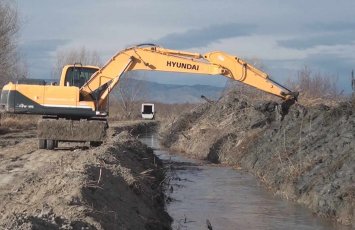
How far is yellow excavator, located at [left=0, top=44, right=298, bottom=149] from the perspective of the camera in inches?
792

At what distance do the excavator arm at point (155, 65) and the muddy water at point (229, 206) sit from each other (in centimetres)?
379

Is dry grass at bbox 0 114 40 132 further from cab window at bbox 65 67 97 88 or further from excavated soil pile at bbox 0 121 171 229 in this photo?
excavated soil pile at bbox 0 121 171 229

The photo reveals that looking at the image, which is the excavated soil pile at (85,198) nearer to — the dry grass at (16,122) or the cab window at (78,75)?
the cab window at (78,75)

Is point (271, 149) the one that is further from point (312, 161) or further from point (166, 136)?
point (166, 136)

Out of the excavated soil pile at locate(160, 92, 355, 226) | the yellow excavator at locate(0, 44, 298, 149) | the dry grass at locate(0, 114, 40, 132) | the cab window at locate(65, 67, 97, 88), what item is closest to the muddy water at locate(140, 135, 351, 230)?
the excavated soil pile at locate(160, 92, 355, 226)

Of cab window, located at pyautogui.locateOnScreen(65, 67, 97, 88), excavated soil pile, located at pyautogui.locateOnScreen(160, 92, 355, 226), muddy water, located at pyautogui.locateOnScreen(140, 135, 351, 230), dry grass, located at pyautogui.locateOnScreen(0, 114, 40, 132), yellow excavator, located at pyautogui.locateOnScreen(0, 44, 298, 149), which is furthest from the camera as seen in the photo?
dry grass, located at pyautogui.locateOnScreen(0, 114, 40, 132)

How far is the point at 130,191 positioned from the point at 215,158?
55.2ft

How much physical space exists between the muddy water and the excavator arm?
3790 mm

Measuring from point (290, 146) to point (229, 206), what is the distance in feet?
18.5

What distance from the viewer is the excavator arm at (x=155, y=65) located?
20.4 m

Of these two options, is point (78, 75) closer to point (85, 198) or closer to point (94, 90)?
point (94, 90)

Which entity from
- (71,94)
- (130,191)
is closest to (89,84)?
(71,94)

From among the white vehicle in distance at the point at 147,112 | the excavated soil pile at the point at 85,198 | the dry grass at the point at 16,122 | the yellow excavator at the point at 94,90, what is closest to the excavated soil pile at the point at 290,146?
the yellow excavator at the point at 94,90

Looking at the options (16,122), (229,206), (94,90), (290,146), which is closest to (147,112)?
(16,122)
